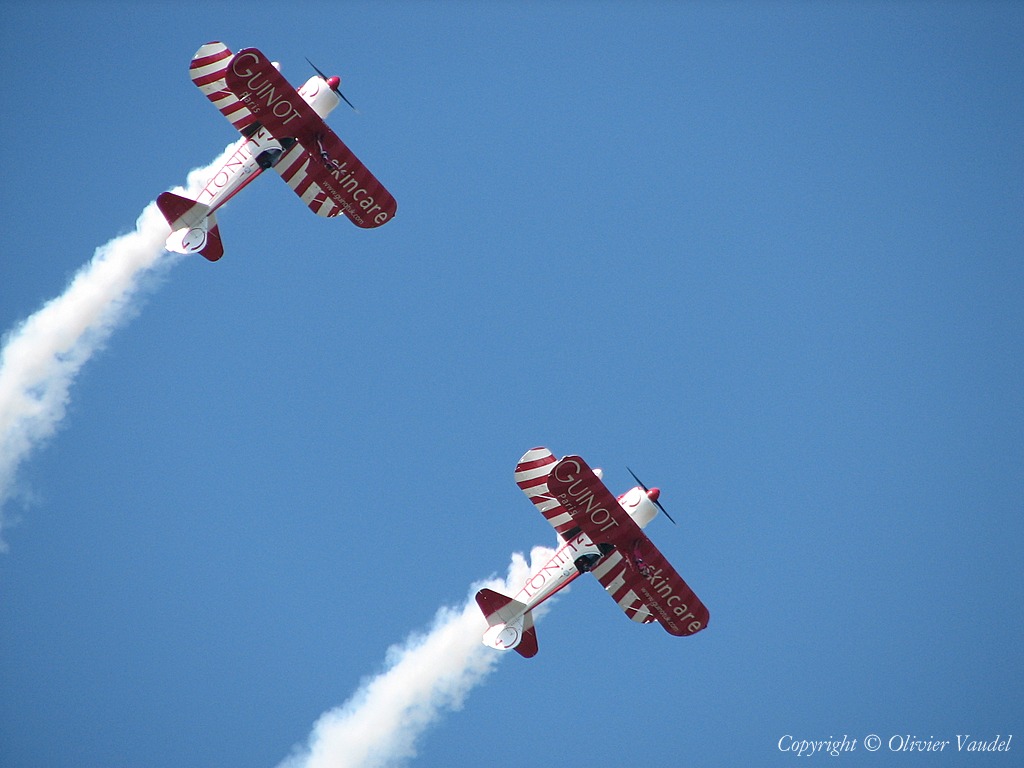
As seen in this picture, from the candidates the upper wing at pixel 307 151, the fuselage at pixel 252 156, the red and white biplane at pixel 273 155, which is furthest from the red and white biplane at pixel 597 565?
the fuselage at pixel 252 156

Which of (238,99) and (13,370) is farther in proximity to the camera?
(13,370)

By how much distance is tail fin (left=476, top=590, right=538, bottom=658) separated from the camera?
148ft

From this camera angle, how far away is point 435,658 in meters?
49.2

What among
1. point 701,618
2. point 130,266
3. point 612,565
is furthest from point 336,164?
point 701,618

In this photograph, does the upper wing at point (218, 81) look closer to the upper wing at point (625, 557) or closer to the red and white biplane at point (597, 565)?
the red and white biplane at point (597, 565)

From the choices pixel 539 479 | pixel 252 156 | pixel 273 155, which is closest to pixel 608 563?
pixel 539 479

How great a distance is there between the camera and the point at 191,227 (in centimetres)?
4678

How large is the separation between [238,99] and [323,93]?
264cm

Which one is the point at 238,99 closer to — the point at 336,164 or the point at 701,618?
the point at 336,164

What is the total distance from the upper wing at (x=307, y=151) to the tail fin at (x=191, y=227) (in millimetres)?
2971

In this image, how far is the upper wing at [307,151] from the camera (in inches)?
1699

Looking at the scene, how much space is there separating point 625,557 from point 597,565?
2.87ft

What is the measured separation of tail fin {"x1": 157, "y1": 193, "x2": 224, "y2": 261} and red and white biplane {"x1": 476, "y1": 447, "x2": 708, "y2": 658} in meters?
12.2

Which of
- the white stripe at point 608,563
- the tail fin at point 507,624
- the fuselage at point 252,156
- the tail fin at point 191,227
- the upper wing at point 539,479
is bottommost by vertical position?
the tail fin at point 507,624
